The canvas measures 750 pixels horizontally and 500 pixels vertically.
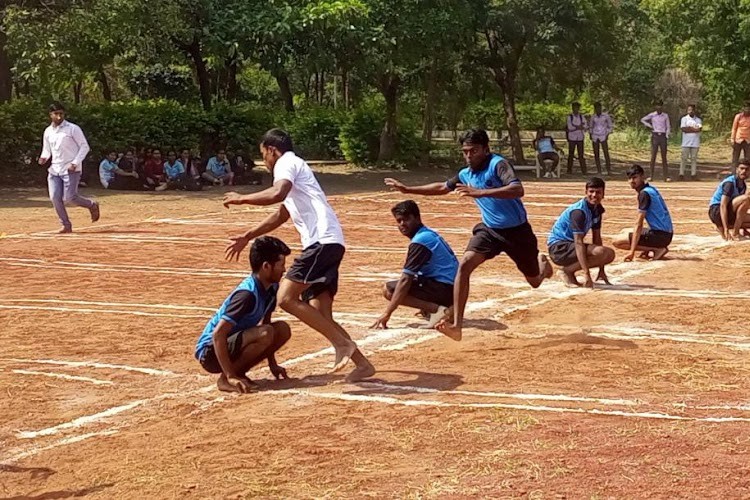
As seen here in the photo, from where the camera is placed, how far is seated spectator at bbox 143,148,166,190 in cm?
2566

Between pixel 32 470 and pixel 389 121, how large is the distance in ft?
88.6

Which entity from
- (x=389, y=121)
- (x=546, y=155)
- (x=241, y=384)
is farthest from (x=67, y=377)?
(x=389, y=121)

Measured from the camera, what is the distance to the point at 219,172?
1058 inches

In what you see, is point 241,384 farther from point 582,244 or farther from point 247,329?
point 582,244

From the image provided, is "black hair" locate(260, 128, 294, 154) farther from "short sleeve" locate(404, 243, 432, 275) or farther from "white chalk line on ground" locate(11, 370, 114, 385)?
"short sleeve" locate(404, 243, 432, 275)

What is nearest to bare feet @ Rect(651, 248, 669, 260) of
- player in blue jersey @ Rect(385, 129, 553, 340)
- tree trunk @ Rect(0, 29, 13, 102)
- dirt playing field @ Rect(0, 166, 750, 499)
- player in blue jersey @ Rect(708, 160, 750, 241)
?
dirt playing field @ Rect(0, 166, 750, 499)

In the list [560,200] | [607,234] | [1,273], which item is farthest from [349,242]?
[560,200]

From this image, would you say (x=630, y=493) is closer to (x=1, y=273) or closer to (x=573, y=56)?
(x=1, y=273)

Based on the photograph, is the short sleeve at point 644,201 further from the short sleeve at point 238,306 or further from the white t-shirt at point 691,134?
the white t-shirt at point 691,134

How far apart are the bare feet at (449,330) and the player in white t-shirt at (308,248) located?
33.7 inches

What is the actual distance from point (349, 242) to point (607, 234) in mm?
3587

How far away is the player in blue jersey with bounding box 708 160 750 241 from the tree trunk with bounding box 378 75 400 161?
702 inches

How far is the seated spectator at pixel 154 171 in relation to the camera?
2566 centimetres

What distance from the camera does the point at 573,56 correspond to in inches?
1249
